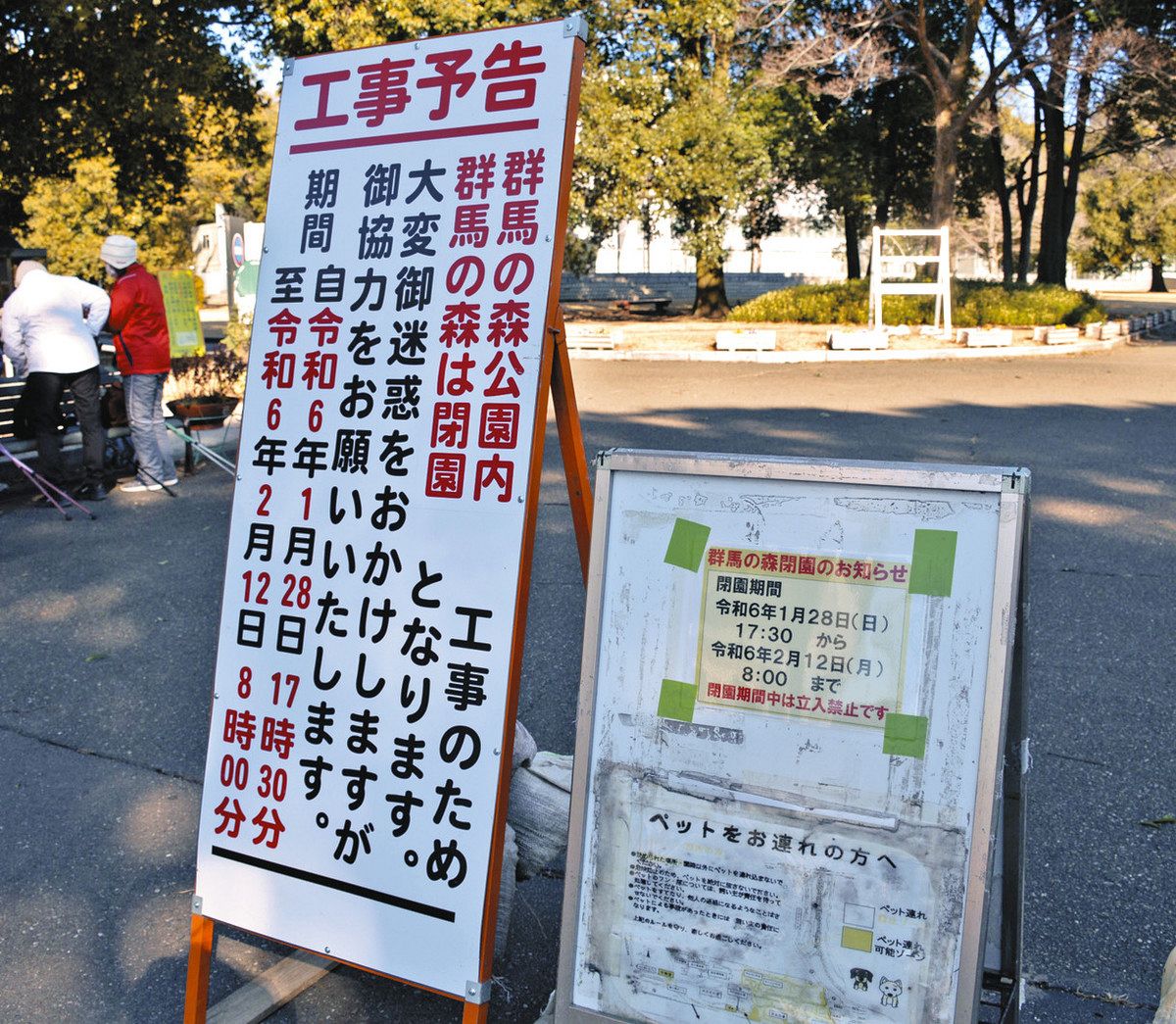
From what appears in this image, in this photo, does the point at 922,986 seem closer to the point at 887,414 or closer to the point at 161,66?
the point at 887,414

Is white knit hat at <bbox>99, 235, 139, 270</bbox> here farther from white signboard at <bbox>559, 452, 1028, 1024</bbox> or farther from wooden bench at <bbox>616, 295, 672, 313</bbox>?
wooden bench at <bbox>616, 295, 672, 313</bbox>

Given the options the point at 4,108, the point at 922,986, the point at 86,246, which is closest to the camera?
the point at 922,986

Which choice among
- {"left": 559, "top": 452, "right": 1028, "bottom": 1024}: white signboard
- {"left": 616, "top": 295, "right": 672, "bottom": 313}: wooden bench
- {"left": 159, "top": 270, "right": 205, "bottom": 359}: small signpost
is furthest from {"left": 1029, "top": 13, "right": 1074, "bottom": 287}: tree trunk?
{"left": 559, "top": 452, "right": 1028, "bottom": 1024}: white signboard

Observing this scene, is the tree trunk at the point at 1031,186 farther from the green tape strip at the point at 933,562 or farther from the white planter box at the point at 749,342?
the green tape strip at the point at 933,562

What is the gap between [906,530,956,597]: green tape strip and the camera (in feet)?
7.45

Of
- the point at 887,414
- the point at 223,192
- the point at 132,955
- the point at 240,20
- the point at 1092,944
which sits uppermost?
the point at 223,192

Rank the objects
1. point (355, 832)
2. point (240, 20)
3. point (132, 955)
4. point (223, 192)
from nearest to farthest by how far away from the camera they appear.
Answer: point (355, 832) < point (132, 955) < point (240, 20) < point (223, 192)

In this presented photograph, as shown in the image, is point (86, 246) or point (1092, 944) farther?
point (86, 246)

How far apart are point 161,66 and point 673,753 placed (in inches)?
595

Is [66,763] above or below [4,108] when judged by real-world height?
below

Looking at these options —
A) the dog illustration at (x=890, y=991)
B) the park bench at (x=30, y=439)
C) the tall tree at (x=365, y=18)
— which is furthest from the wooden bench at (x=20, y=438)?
the tall tree at (x=365, y=18)

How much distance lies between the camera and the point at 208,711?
506 cm

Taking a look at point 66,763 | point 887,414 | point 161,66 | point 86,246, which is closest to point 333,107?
point 66,763

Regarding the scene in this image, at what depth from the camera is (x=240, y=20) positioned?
19.2m
